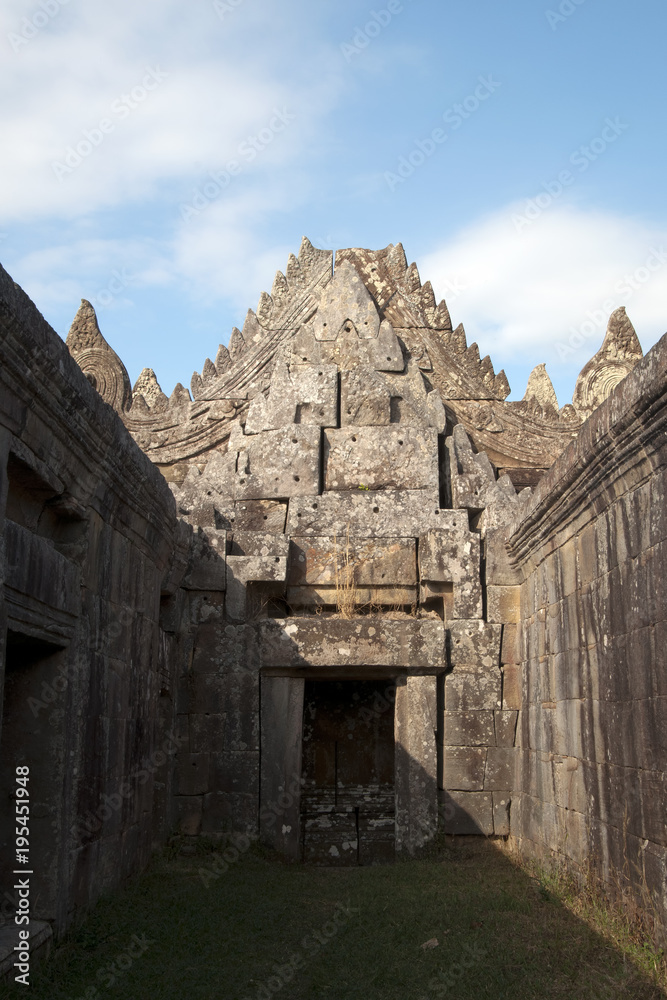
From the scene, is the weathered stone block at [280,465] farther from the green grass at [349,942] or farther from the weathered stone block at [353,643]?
the green grass at [349,942]

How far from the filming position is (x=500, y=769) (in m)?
8.88

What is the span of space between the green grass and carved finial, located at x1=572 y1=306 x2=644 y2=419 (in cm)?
531

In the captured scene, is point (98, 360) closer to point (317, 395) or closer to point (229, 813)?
point (317, 395)

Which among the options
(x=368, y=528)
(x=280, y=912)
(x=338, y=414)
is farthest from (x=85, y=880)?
(x=338, y=414)

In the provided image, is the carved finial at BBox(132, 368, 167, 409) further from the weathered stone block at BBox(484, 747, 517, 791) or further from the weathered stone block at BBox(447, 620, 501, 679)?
the weathered stone block at BBox(484, 747, 517, 791)

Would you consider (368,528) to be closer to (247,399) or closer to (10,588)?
(247,399)

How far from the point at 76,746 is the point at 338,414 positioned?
5.25m

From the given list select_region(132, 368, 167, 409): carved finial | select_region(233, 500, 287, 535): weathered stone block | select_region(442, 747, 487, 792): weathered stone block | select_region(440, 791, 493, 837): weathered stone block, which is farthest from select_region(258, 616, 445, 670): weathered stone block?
select_region(132, 368, 167, 409): carved finial

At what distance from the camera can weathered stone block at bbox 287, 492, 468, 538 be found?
375 inches

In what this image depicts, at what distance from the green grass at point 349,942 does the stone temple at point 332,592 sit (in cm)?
34

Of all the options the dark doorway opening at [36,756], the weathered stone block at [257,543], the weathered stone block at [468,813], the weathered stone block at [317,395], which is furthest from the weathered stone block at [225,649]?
the dark doorway opening at [36,756]

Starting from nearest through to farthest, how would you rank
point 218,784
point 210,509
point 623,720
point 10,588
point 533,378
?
point 10,588
point 623,720
point 218,784
point 210,509
point 533,378

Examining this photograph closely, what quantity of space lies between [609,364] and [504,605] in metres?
3.29

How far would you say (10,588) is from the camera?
4.72 meters
